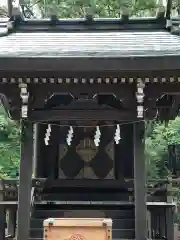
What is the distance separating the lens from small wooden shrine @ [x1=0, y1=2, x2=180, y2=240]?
8.44m

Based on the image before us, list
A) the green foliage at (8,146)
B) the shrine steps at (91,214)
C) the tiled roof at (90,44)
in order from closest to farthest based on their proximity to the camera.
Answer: the tiled roof at (90,44)
the shrine steps at (91,214)
the green foliage at (8,146)

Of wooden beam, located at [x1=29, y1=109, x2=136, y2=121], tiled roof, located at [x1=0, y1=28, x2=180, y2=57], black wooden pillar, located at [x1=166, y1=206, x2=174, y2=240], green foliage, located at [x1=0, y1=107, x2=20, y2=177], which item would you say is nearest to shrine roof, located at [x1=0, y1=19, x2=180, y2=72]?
tiled roof, located at [x1=0, y1=28, x2=180, y2=57]

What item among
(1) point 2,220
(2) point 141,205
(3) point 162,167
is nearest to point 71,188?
(1) point 2,220

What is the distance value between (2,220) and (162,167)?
31.6 feet

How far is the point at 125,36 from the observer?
34.7 feet

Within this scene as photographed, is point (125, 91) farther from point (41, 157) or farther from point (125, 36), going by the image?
point (41, 157)

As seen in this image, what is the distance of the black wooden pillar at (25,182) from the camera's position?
28.9 feet

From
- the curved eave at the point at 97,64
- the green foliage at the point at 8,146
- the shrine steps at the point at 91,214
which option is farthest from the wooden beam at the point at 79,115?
the green foliage at the point at 8,146

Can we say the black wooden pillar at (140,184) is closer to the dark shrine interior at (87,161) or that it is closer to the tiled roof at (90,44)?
the tiled roof at (90,44)

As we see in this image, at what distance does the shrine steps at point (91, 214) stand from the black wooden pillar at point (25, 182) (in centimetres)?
99

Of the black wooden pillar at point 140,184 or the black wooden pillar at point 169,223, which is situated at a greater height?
the black wooden pillar at point 140,184

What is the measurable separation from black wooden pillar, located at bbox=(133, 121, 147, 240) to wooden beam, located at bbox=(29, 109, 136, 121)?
39 cm

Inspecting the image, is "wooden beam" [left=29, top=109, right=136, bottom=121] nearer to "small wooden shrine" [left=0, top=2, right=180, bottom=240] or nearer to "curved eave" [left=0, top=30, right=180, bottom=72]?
"small wooden shrine" [left=0, top=2, right=180, bottom=240]

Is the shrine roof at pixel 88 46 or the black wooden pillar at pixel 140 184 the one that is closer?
the shrine roof at pixel 88 46
